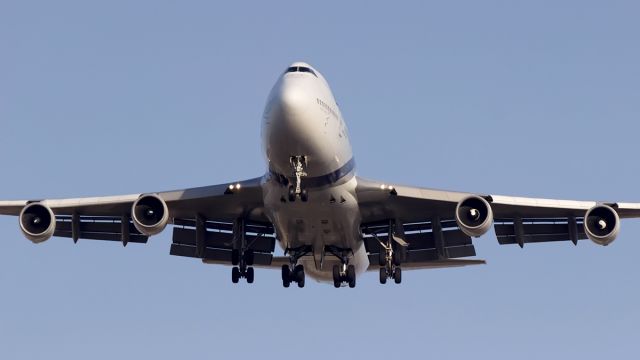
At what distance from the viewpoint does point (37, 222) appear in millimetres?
36594

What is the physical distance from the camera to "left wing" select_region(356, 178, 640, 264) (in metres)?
36.3

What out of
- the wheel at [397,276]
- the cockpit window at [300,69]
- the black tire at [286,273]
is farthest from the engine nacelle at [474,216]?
the black tire at [286,273]

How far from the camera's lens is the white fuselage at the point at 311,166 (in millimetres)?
33000

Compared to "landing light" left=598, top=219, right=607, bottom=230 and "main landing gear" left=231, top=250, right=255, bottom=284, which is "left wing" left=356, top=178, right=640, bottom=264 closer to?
"landing light" left=598, top=219, right=607, bottom=230

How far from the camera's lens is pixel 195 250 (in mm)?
40094

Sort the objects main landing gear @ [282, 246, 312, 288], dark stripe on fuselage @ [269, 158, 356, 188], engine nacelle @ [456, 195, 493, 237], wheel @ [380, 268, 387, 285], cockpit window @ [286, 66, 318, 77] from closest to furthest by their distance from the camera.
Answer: dark stripe on fuselage @ [269, 158, 356, 188]
cockpit window @ [286, 66, 318, 77]
engine nacelle @ [456, 195, 493, 237]
main landing gear @ [282, 246, 312, 288]
wheel @ [380, 268, 387, 285]

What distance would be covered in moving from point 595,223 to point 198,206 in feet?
37.4

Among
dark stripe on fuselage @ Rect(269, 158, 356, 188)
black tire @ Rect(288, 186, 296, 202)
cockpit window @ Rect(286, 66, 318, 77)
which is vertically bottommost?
black tire @ Rect(288, 186, 296, 202)

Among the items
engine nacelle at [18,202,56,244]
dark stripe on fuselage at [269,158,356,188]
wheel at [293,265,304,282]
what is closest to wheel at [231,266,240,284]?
wheel at [293,265,304,282]

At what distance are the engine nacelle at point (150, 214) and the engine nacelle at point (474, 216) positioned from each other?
8.09 meters

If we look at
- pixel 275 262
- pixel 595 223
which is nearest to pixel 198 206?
pixel 275 262

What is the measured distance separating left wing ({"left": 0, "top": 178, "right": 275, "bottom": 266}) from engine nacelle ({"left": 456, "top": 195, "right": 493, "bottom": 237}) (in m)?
5.64

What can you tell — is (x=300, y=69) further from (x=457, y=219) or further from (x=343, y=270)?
(x=343, y=270)

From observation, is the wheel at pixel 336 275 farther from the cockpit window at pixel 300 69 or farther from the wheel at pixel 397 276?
the cockpit window at pixel 300 69
